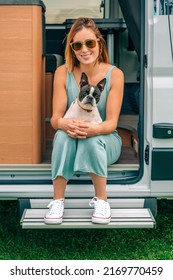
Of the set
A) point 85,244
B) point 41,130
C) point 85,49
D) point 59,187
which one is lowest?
point 85,244

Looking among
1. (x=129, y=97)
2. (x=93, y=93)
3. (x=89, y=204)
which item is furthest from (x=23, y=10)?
(x=129, y=97)

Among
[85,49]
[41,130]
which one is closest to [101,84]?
[85,49]

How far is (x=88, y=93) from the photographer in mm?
3449

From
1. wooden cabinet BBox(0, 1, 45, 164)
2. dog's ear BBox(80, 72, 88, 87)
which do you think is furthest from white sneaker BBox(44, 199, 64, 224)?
dog's ear BBox(80, 72, 88, 87)

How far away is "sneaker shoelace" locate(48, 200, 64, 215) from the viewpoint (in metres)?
3.41

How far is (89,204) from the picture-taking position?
3508 mm

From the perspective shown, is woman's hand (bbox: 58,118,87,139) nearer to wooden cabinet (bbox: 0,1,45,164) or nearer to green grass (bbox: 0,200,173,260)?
wooden cabinet (bbox: 0,1,45,164)

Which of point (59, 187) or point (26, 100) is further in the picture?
point (26, 100)

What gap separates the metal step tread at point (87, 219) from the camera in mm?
3371

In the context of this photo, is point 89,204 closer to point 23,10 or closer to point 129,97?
point 23,10

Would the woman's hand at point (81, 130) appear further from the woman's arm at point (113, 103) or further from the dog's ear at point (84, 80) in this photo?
the dog's ear at point (84, 80)

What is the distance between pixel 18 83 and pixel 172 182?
1.12m

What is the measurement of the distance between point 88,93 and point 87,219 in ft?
2.40

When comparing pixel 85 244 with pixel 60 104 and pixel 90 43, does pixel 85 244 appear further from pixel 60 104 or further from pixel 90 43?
pixel 90 43
